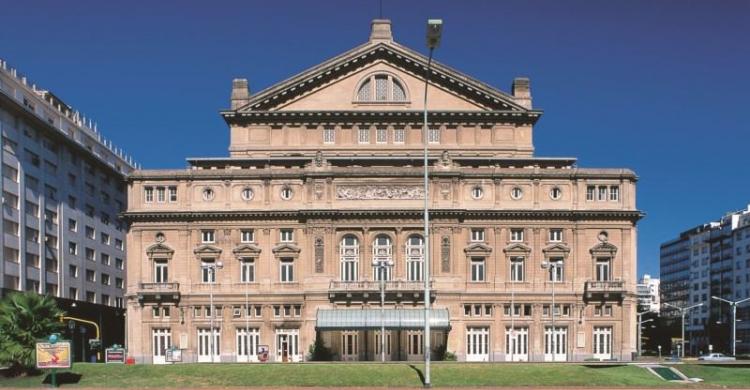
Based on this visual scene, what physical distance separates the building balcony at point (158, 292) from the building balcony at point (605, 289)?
4302 centimetres

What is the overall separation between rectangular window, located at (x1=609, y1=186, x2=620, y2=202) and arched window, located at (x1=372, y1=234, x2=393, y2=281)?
24.3m

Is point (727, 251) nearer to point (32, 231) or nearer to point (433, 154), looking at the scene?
point (433, 154)

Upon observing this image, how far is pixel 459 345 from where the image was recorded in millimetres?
86562

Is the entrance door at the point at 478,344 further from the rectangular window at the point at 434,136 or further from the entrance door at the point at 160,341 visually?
the entrance door at the point at 160,341

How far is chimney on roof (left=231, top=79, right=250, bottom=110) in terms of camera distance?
97.0 m

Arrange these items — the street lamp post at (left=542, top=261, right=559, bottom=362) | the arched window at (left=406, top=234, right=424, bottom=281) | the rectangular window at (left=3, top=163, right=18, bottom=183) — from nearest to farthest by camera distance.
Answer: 1. the street lamp post at (left=542, top=261, right=559, bottom=362)
2. the arched window at (left=406, top=234, right=424, bottom=281)
3. the rectangular window at (left=3, top=163, right=18, bottom=183)

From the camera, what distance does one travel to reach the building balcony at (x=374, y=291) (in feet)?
283

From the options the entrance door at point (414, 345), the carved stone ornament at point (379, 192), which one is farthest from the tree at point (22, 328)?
the entrance door at point (414, 345)

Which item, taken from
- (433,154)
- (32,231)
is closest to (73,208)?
(32,231)

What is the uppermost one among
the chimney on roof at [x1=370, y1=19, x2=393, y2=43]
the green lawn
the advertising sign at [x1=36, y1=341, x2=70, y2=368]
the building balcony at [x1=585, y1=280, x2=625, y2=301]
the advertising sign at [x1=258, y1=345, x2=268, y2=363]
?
the chimney on roof at [x1=370, y1=19, x2=393, y2=43]

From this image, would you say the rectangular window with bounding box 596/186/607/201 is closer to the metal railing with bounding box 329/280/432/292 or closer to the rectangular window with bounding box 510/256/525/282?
the rectangular window with bounding box 510/256/525/282

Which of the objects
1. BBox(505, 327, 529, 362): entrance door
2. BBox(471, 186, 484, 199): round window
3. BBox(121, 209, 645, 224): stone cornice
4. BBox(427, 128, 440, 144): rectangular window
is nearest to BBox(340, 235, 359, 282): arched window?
BBox(121, 209, 645, 224): stone cornice

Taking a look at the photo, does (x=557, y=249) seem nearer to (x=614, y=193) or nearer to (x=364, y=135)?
(x=614, y=193)

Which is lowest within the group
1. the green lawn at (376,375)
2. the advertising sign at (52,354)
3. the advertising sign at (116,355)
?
the advertising sign at (116,355)
